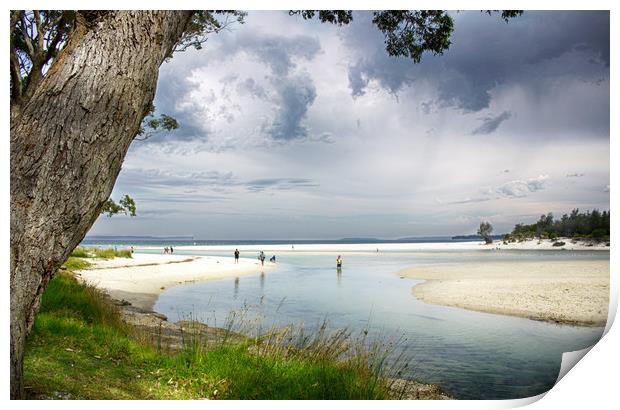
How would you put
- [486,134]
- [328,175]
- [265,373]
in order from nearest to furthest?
[265,373] < [486,134] < [328,175]

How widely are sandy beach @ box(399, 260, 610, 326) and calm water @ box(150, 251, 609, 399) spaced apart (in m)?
0.56

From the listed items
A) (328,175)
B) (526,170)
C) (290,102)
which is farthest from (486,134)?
(290,102)

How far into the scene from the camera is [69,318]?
470cm

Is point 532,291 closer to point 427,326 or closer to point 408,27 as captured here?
point 427,326

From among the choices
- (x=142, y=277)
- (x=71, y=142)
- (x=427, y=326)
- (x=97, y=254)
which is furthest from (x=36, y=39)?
(x=97, y=254)

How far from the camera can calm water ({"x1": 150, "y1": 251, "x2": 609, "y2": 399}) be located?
5.43 metres

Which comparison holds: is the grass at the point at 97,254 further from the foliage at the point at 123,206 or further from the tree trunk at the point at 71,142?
the tree trunk at the point at 71,142

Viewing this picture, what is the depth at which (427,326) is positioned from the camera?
28.0ft

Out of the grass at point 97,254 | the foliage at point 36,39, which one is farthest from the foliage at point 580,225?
the grass at point 97,254

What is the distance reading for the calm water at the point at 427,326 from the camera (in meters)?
5.43

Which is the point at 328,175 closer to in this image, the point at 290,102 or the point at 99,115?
the point at 290,102

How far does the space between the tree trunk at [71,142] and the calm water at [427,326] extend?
2681 mm

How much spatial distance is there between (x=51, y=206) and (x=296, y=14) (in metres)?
3.23

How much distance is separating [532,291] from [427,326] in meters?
5.26
